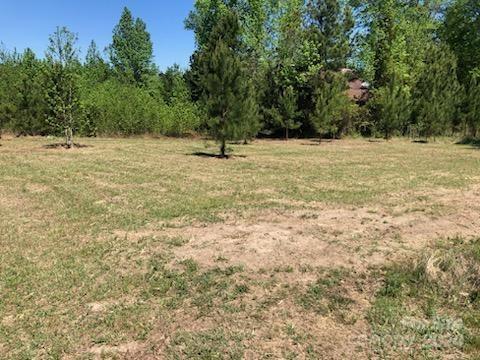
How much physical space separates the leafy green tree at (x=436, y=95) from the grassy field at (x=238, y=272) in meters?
22.1

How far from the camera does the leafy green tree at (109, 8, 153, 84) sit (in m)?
51.4

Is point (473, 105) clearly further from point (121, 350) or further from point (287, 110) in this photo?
point (121, 350)

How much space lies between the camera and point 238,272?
5.52m

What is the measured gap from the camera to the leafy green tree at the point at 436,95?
3059cm

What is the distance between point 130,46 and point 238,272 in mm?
51684

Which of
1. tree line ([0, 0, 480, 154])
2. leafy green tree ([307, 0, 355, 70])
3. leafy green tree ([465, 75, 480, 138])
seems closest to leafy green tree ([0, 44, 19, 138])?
tree line ([0, 0, 480, 154])

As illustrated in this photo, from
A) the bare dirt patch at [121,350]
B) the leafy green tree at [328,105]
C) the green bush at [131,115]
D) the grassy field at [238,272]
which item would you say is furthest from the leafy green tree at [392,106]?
the bare dirt patch at [121,350]

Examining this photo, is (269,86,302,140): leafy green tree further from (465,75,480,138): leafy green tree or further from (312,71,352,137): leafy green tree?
(465,75,480,138): leafy green tree

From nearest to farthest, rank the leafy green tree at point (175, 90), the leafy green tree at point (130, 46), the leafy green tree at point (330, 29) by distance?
1. the leafy green tree at point (330, 29)
2. the leafy green tree at point (175, 90)
3. the leafy green tree at point (130, 46)

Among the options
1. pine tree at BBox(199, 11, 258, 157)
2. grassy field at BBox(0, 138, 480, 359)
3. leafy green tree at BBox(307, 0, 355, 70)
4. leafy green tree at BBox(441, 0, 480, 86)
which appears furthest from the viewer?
leafy green tree at BBox(441, 0, 480, 86)

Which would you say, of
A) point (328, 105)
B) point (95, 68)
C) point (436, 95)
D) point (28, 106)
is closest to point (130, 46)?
point (95, 68)

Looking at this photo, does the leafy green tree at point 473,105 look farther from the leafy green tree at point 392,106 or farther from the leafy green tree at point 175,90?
the leafy green tree at point 175,90

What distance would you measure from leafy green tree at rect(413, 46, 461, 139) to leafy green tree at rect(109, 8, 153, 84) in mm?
33614

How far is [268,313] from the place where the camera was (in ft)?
14.8
